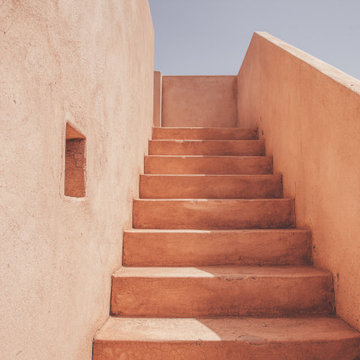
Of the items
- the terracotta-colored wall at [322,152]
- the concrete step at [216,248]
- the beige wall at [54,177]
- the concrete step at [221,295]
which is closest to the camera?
the beige wall at [54,177]

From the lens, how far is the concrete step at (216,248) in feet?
5.95

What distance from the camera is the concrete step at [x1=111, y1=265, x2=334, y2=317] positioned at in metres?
1.52

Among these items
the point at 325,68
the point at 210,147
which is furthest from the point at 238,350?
the point at 210,147

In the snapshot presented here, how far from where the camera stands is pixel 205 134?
3.38 metres

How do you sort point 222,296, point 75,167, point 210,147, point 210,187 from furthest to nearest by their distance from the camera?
point 210,147 → point 210,187 → point 222,296 → point 75,167

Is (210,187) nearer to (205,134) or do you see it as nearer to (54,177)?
(205,134)

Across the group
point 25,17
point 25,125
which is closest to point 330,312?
point 25,125

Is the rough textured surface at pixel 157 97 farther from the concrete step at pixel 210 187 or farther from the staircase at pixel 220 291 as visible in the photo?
the staircase at pixel 220 291

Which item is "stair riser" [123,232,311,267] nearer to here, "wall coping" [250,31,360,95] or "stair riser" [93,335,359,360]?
"stair riser" [93,335,359,360]

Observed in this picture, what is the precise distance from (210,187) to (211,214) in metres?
0.36

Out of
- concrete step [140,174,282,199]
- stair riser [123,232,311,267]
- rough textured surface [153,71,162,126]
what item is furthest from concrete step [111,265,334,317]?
rough textured surface [153,71,162,126]

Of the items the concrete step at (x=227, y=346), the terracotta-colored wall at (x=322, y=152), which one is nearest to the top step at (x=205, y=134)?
the terracotta-colored wall at (x=322, y=152)

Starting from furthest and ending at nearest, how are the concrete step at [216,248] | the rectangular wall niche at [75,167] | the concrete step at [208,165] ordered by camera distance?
the concrete step at [208,165] → the concrete step at [216,248] → the rectangular wall niche at [75,167]

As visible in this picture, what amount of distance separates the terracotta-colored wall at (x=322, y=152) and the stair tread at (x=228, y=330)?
14 centimetres
